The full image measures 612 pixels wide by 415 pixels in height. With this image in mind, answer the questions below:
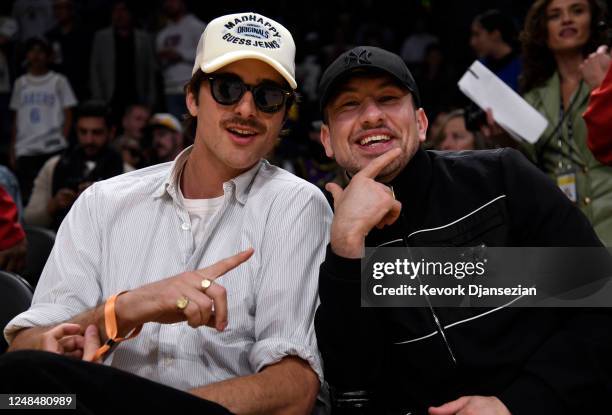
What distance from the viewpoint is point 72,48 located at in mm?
9602

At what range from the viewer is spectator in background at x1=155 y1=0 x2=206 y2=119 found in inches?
359

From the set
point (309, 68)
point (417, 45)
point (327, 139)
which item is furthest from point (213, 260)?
point (417, 45)

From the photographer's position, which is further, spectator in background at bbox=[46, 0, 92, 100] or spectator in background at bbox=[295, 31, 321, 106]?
spectator in background at bbox=[295, 31, 321, 106]

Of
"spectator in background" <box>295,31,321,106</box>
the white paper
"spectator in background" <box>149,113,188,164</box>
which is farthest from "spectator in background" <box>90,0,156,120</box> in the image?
the white paper

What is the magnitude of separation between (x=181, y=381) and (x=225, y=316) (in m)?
0.36

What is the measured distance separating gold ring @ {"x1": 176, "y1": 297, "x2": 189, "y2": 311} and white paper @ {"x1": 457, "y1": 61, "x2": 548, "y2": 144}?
2.34m

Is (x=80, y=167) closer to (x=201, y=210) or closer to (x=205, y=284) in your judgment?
(x=201, y=210)

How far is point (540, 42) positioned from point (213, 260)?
2.42m

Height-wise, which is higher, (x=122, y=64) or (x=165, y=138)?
(x=122, y=64)

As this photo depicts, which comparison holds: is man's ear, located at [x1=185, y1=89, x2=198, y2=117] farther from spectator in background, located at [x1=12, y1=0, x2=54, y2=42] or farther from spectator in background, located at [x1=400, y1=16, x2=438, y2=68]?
spectator in background, located at [x1=12, y1=0, x2=54, y2=42]

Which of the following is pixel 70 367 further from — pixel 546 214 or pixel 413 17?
pixel 413 17

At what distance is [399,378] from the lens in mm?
2344

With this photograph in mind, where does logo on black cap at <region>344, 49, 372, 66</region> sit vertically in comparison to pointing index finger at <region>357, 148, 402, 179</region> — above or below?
above

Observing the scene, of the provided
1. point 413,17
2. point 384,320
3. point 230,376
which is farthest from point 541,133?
point 413,17
